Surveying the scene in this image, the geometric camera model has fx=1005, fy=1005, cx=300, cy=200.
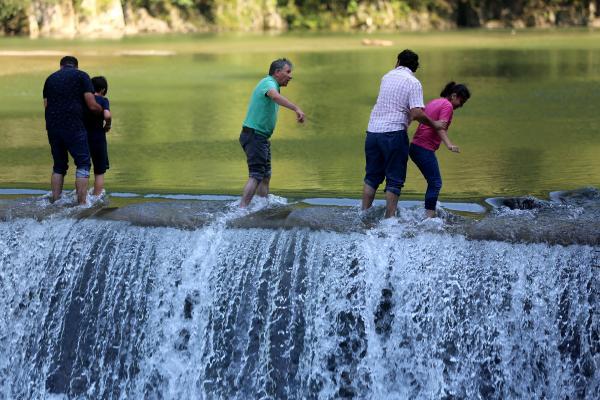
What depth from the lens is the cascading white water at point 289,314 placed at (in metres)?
7.84

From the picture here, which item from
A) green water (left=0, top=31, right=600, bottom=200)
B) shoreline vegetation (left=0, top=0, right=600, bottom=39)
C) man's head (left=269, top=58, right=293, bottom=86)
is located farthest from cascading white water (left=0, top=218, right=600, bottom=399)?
shoreline vegetation (left=0, top=0, right=600, bottom=39)

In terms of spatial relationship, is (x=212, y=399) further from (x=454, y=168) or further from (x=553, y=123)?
(x=553, y=123)

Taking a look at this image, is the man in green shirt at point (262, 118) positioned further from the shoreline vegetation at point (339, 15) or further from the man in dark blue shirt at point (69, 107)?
the shoreline vegetation at point (339, 15)

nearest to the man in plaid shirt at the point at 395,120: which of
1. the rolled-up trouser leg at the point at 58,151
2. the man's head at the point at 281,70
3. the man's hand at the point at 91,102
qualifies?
the man's head at the point at 281,70

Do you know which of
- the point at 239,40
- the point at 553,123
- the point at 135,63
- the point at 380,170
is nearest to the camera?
the point at 380,170

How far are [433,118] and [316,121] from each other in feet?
32.9

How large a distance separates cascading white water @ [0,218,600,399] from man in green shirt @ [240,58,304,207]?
66 centimetres

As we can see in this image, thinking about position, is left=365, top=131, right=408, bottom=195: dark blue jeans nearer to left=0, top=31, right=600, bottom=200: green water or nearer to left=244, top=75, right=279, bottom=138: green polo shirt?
left=244, top=75, right=279, bottom=138: green polo shirt

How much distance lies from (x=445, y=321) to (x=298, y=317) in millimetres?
1209

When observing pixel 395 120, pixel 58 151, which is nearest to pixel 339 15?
pixel 58 151

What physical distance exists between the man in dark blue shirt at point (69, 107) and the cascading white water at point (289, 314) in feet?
2.30

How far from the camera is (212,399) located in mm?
8367

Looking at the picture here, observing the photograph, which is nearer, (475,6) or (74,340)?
(74,340)

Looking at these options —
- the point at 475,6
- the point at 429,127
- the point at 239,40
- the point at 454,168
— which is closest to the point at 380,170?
the point at 429,127
